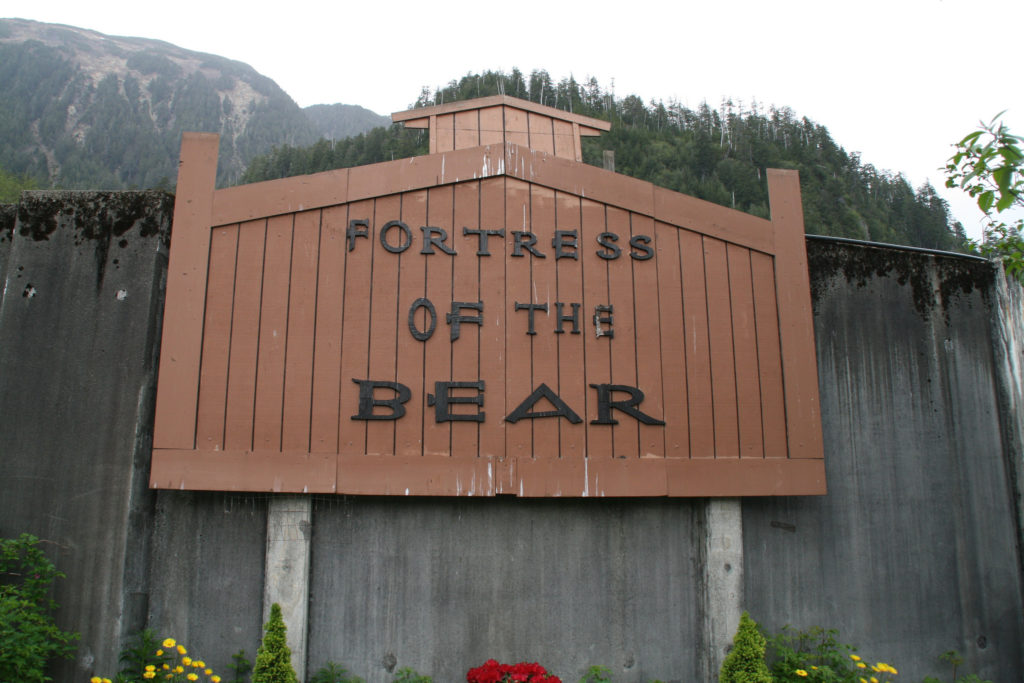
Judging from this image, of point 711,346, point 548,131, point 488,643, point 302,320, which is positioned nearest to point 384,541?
point 488,643

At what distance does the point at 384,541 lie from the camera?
5539 millimetres

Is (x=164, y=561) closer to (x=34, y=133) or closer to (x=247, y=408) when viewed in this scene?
(x=247, y=408)

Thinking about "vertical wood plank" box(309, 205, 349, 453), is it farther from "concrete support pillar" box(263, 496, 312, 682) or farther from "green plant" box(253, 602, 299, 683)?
"green plant" box(253, 602, 299, 683)

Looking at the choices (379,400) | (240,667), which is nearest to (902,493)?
(379,400)

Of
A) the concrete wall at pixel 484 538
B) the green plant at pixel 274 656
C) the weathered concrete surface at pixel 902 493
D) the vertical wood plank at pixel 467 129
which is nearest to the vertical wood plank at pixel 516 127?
the vertical wood plank at pixel 467 129

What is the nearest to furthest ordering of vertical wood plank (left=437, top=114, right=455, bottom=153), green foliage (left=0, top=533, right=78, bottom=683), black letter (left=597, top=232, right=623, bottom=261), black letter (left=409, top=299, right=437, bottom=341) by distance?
green foliage (left=0, top=533, right=78, bottom=683) < black letter (left=409, top=299, right=437, bottom=341) < black letter (left=597, top=232, right=623, bottom=261) < vertical wood plank (left=437, top=114, right=455, bottom=153)

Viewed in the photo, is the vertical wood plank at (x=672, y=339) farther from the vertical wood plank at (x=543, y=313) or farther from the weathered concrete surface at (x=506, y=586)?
the vertical wood plank at (x=543, y=313)

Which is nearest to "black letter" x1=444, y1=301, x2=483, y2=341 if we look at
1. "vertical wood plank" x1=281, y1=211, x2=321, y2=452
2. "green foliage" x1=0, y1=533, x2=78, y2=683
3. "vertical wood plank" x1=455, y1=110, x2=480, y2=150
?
"vertical wood plank" x1=281, y1=211, x2=321, y2=452

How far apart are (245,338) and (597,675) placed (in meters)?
3.60

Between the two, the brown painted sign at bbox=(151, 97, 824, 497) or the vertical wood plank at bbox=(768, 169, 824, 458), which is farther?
the vertical wood plank at bbox=(768, 169, 824, 458)

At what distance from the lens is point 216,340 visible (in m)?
5.46

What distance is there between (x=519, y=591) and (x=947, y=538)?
3653 mm

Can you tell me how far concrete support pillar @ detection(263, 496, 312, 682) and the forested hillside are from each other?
37.4 metres

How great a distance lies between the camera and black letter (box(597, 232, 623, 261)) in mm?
5953
